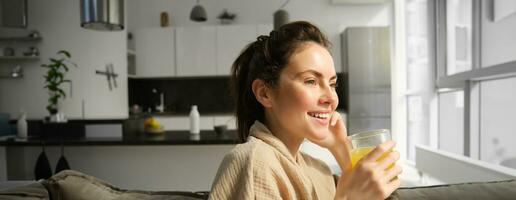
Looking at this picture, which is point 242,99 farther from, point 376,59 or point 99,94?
point 99,94

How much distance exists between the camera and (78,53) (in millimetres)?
4699

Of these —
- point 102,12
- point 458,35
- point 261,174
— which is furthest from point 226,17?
point 261,174

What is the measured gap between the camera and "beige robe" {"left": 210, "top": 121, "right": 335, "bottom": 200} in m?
0.65

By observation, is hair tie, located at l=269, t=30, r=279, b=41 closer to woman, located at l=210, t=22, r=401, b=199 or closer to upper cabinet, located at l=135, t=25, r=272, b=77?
woman, located at l=210, t=22, r=401, b=199

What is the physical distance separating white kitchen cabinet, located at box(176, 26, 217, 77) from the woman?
3.97 metres

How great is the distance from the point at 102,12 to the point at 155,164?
1.26 m

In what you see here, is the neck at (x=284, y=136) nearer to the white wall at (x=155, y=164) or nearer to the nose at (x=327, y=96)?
the nose at (x=327, y=96)

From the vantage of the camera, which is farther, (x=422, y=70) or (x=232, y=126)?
(x=232, y=126)

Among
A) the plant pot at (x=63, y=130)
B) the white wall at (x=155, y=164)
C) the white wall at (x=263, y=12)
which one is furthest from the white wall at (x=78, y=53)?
the white wall at (x=155, y=164)

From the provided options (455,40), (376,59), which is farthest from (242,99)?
(376,59)

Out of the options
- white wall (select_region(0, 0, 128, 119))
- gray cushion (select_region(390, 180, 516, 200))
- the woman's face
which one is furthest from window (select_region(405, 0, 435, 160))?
white wall (select_region(0, 0, 128, 119))

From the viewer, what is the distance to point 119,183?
9.21 ft

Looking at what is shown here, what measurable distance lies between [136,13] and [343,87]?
321cm

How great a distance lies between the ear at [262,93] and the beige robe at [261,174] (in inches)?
2.7
